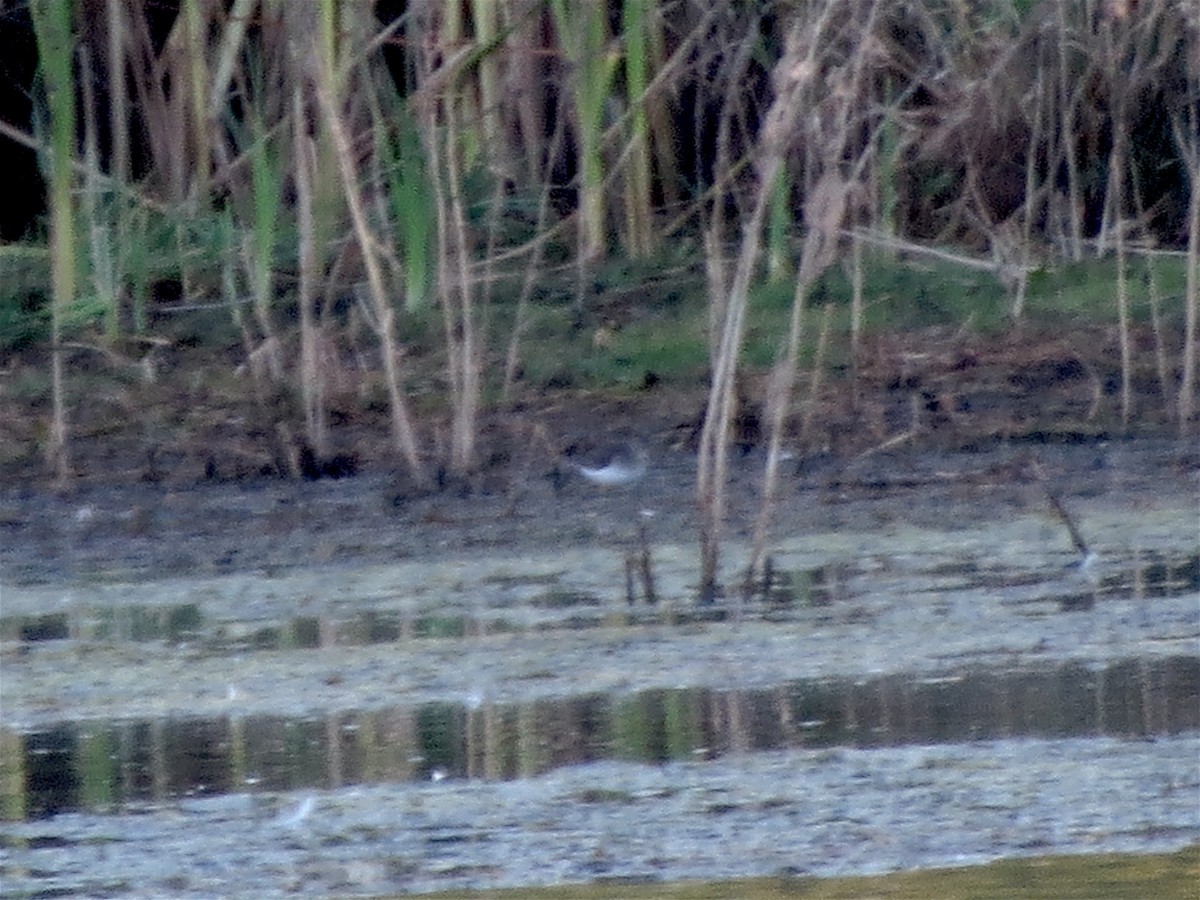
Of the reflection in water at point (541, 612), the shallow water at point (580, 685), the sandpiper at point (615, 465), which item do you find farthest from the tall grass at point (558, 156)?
the reflection in water at point (541, 612)

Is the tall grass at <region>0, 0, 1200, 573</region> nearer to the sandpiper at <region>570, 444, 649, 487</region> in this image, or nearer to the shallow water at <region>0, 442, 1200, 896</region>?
the sandpiper at <region>570, 444, 649, 487</region>

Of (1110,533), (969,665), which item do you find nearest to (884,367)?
(1110,533)

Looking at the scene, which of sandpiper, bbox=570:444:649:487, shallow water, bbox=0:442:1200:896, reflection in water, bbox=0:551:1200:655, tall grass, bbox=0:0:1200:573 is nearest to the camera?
shallow water, bbox=0:442:1200:896

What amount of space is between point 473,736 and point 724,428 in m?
0.91

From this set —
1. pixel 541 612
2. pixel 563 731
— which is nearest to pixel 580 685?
pixel 563 731

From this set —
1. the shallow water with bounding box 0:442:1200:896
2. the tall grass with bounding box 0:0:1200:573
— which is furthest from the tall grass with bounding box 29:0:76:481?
the shallow water with bounding box 0:442:1200:896

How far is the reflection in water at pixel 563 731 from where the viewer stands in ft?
13.3

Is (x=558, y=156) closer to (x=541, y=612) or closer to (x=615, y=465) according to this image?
(x=615, y=465)

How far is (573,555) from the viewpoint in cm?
596

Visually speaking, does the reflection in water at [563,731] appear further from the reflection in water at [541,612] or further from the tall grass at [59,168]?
the tall grass at [59,168]

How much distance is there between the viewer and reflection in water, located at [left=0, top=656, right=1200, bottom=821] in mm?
4066

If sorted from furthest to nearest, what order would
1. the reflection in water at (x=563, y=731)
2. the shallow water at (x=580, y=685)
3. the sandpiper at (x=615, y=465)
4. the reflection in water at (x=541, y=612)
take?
1. the sandpiper at (x=615, y=465)
2. the reflection in water at (x=541, y=612)
3. the reflection in water at (x=563, y=731)
4. the shallow water at (x=580, y=685)

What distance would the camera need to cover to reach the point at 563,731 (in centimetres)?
429

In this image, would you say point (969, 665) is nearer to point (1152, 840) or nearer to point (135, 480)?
point (1152, 840)
